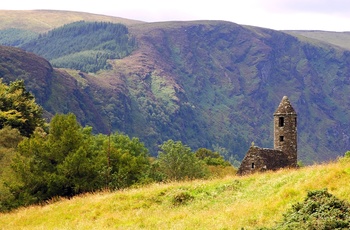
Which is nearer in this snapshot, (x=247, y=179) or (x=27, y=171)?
(x=247, y=179)

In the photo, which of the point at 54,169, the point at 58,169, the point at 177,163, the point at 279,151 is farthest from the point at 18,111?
the point at 279,151

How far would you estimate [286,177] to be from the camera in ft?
97.6

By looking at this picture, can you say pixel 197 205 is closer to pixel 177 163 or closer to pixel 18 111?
pixel 177 163

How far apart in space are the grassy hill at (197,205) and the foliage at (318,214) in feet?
5.62

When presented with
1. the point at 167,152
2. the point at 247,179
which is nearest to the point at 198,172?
the point at 167,152

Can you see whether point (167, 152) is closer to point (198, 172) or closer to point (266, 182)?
point (198, 172)

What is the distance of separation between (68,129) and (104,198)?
1480 centimetres

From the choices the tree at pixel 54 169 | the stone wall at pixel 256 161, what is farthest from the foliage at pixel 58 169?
the stone wall at pixel 256 161

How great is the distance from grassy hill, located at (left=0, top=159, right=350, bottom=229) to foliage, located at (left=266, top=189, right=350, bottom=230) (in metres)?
1.71

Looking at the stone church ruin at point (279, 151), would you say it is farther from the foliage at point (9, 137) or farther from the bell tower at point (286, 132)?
the foliage at point (9, 137)

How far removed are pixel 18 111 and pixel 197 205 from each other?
48.2 m

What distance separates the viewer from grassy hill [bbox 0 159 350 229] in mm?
23859

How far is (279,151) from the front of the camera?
52844 mm

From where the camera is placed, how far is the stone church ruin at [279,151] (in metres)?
49.7
